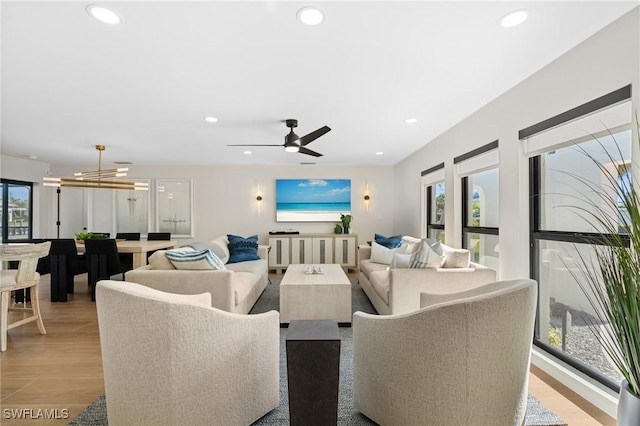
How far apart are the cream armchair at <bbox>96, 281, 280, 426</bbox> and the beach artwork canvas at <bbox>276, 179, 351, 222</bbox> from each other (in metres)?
5.50

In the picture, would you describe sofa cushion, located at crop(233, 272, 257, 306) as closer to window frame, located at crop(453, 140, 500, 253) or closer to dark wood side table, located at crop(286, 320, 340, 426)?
dark wood side table, located at crop(286, 320, 340, 426)

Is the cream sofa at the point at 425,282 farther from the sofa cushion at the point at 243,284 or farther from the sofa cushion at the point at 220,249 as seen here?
the sofa cushion at the point at 220,249

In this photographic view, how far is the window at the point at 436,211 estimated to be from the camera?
194 inches

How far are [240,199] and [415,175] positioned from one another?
380 cm

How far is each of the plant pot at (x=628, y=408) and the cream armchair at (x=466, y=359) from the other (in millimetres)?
332

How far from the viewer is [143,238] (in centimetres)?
698

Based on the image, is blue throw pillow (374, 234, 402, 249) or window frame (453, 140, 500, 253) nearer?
window frame (453, 140, 500, 253)

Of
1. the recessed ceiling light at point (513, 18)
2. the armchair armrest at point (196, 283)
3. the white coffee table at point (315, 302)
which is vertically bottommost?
the white coffee table at point (315, 302)

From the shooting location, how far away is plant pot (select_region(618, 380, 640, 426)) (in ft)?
4.00

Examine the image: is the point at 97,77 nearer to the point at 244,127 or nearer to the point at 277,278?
the point at 244,127

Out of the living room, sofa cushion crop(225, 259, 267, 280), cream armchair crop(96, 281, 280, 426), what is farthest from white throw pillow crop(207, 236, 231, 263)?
cream armchair crop(96, 281, 280, 426)

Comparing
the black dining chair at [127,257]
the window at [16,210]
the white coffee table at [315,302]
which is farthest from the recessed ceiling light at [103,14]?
the window at [16,210]

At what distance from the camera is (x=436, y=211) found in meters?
5.17

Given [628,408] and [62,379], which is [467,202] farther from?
[62,379]
